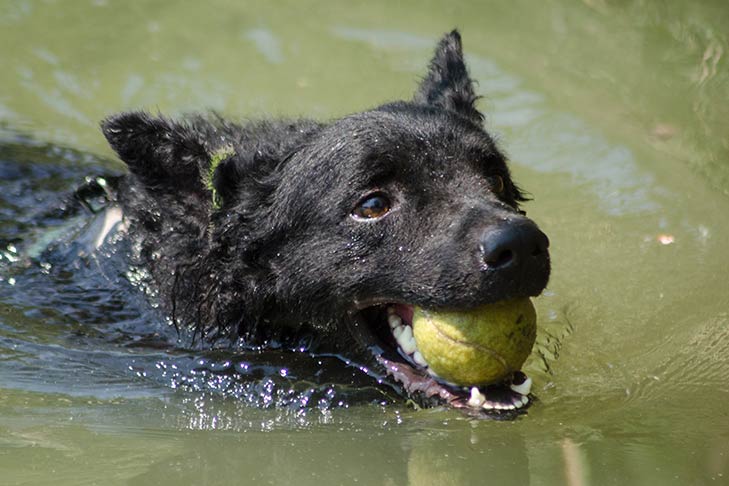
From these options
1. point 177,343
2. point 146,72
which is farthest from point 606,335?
point 146,72

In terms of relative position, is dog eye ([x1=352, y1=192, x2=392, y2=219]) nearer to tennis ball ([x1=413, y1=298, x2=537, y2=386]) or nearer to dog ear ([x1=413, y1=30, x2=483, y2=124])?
tennis ball ([x1=413, y1=298, x2=537, y2=386])

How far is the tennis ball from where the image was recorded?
187 inches

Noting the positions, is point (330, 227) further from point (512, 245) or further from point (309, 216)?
point (512, 245)

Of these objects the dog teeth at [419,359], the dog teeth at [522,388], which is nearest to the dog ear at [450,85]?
the dog teeth at [419,359]

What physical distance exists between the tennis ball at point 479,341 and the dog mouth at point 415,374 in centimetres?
6

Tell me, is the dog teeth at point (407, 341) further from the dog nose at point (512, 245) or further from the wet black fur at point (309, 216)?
the dog nose at point (512, 245)

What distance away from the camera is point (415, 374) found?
5.14m

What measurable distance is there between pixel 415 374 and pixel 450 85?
2049 mm

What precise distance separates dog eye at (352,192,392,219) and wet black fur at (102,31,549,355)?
3 cm

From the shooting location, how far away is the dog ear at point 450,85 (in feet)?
20.4

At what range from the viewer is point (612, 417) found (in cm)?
505

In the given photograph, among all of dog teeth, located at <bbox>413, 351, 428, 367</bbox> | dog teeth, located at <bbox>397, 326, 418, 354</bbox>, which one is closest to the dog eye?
dog teeth, located at <bbox>397, 326, 418, 354</bbox>

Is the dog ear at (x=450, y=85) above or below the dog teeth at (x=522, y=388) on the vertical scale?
above

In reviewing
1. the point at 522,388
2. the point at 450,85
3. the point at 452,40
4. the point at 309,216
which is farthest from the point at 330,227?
the point at 452,40
